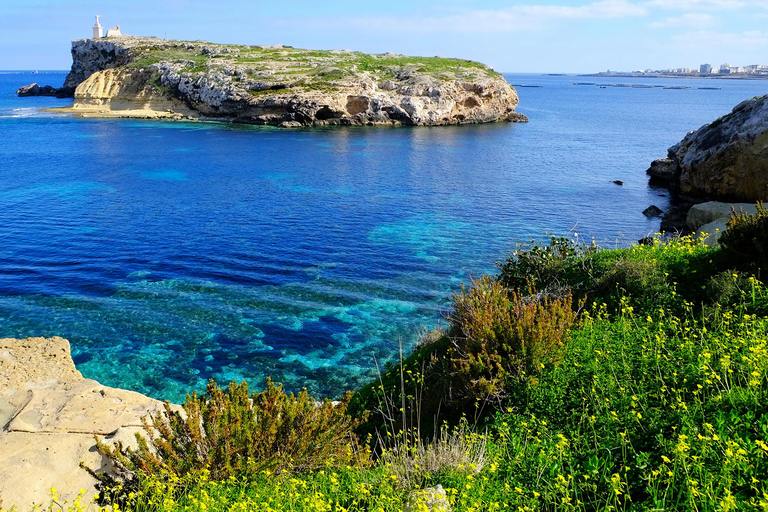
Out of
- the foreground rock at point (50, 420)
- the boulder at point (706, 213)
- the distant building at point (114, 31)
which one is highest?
the distant building at point (114, 31)

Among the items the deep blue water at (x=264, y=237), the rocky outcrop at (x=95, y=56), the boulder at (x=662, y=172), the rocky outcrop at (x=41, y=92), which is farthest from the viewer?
the rocky outcrop at (x=41, y=92)

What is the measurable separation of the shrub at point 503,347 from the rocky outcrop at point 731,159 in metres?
26.6

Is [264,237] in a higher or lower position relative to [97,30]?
lower

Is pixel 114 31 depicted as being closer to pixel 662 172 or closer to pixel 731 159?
pixel 662 172

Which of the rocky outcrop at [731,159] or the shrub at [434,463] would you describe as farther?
the rocky outcrop at [731,159]

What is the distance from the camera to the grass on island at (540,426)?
6156 millimetres

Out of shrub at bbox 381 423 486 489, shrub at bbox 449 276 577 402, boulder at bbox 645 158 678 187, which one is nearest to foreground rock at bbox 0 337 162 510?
shrub at bbox 381 423 486 489

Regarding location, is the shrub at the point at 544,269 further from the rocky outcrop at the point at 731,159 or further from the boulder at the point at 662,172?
the boulder at the point at 662,172

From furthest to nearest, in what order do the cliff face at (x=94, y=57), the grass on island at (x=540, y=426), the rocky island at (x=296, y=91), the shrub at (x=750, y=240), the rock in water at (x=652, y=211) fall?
the cliff face at (x=94, y=57) → the rocky island at (x=296, y=91) → the rock in water at (x=652, y=211) → the shrub at (x=750, y=240) → the grass on island at (x=540, y=426)

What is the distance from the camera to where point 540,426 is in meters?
8.10

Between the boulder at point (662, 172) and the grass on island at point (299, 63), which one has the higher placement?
the grass on island at point (299, 63)

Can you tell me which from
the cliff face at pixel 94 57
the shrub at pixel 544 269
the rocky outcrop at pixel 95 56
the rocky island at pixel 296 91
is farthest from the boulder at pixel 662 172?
the cliff face at pixel 94 57

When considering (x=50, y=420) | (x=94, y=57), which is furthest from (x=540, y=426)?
(x=94, y=57)

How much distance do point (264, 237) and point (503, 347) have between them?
21648 millimetres
